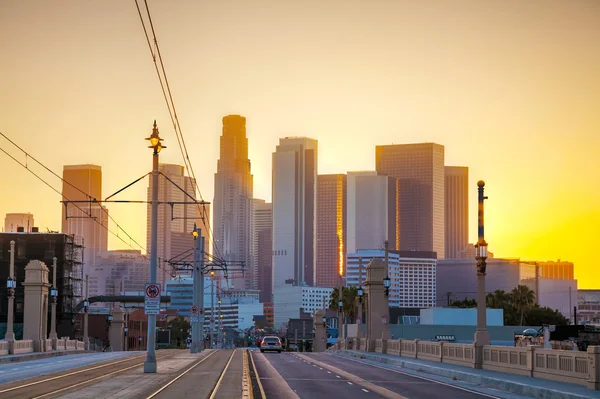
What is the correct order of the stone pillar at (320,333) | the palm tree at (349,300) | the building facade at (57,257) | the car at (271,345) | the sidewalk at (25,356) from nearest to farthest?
1. the sidewalk at (25,356)
2. the car at (271,345)
3. the stone pillar at (320,333)
4. the building facade at (57,257)
5. the palm tree at (349,300)

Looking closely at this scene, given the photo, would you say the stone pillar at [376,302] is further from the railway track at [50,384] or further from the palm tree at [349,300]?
the palm tree at [349,300]

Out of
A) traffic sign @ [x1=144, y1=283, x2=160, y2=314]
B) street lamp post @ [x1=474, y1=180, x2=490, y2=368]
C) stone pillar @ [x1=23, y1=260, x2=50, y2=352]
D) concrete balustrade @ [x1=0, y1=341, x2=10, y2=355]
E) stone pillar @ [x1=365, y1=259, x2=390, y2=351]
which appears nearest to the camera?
traffic sign @ [x1=144, y1=283, x2=160, y2=314]

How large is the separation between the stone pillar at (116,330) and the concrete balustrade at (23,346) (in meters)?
55.9

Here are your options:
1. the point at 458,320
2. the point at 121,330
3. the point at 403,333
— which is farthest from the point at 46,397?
the point at 458,320

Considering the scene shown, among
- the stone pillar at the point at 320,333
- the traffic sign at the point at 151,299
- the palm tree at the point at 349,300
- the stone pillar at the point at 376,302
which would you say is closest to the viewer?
the traffic sign at the point at 151,299

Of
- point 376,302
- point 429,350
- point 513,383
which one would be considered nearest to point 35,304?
point 376,302

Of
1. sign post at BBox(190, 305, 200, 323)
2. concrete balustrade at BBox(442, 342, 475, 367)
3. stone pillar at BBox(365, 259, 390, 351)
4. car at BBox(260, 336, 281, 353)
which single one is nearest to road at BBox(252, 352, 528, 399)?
concrete balustrade at BBox(442, 342, 475, 367)

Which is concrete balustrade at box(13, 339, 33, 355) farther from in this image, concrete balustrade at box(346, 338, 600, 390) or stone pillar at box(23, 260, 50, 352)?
concrete balustrade at box(346, 338, 600, 390)

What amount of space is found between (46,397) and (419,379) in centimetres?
1982

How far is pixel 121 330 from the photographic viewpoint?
13375 centimetres

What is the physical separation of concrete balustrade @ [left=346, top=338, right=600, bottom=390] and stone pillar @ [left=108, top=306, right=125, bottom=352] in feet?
251

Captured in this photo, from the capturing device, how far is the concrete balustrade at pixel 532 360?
106 feet

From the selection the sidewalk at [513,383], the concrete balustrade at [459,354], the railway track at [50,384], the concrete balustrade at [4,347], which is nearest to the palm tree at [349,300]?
the concrete balustrade at [4,347]

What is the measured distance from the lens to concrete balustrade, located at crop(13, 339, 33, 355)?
2744 inches
